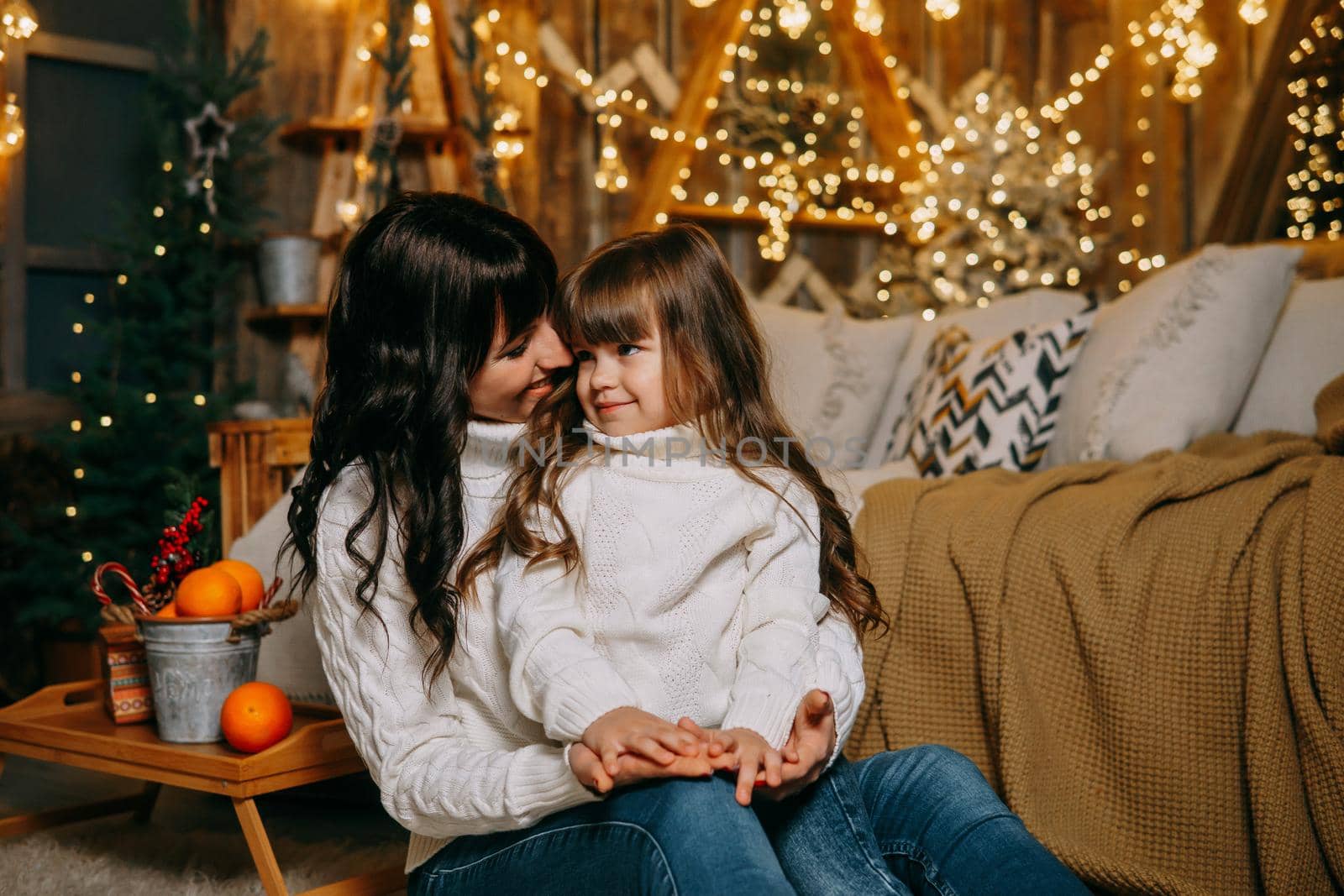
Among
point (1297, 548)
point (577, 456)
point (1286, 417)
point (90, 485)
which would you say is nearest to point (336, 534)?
point (577, 456)

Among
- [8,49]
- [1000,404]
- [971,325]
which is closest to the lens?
[1000,404]

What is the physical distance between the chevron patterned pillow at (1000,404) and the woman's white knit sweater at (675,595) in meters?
1.14

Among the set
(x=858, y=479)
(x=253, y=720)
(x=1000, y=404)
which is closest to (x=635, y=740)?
(x=253, y=720)

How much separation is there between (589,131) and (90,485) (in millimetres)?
1782

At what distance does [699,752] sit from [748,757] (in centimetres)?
5

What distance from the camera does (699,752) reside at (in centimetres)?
87

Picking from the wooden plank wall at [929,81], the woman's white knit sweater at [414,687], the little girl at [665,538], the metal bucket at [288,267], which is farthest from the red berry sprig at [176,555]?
the wooden plank wall at [929,81]

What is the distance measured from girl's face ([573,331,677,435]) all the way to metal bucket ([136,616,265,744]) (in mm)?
566

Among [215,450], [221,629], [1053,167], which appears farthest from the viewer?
[1053,167]

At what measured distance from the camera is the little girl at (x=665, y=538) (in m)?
0.94

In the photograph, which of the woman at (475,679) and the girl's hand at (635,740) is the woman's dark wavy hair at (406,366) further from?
the girl's hand at (635,740)

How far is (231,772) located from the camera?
4.03 ft

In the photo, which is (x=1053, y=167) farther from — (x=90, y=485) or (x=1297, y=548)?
(x=90, y=485)

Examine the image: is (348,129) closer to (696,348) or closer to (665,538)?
(696,348)
